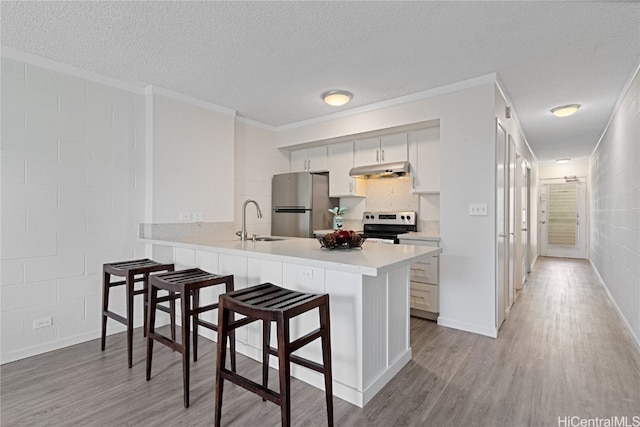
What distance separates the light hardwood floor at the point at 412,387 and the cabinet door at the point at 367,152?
7.05 feet

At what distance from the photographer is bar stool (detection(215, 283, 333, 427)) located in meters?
1.49

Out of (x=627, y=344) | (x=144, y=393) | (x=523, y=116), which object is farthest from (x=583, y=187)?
(x=144, y=393)

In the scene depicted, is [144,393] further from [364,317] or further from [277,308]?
[364,317]

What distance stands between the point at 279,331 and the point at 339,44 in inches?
80.8

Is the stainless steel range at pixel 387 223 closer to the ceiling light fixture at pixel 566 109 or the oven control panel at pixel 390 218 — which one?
the oven control panel at pixel 390 218

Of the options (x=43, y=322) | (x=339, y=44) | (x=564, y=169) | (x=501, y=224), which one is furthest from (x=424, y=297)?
(x=564, y=169)

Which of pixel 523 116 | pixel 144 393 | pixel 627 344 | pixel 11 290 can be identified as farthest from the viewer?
pixel 523 116

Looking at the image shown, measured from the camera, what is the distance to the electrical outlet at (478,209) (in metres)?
3.00

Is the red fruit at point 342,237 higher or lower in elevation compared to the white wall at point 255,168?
lower

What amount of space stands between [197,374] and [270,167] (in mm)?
3148

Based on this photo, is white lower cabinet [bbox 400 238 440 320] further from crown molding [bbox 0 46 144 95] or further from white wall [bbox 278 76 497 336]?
crown molding [bbox 0 46 144 95]

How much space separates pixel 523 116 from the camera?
421 cm

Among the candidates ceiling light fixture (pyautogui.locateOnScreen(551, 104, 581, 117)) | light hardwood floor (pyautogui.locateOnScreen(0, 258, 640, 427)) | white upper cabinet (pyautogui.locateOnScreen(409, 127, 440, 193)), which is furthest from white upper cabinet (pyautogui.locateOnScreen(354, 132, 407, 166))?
light hardwood floor (pyautogui.locateOnScreen(0, 258, 640, 427))

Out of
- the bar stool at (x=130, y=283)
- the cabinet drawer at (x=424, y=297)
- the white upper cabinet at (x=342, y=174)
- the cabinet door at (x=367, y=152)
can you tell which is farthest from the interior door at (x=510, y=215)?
the bar stool at (x=130, y=283)
